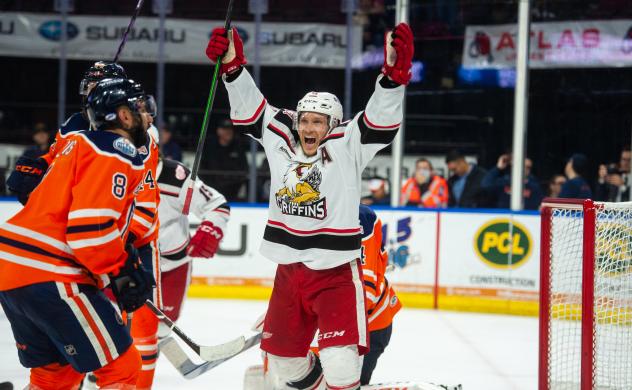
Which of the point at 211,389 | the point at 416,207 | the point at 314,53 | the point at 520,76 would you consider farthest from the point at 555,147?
the point at 211,389

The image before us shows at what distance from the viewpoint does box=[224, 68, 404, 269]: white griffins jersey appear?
2.61 m

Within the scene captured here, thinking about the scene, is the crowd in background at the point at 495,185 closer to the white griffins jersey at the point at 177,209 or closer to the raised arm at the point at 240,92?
the white griffins jersey at the point at 177,209

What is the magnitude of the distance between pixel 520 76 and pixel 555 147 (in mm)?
649

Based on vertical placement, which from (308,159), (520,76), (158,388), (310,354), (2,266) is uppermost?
(520,76)

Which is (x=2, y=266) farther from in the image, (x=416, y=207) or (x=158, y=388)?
(x=416, y=207)

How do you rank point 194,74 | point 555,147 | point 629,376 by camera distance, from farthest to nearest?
point 194,74 < point 555,147 < point 629,376

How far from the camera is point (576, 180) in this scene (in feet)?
21.6

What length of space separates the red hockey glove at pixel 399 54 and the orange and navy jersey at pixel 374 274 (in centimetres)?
55

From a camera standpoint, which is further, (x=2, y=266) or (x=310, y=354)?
(x=310, y=354)

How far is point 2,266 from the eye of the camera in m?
2.23

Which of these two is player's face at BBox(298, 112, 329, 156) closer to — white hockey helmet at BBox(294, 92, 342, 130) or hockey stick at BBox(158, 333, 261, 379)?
white hockey helmet at BBox(294, 92, 342, 130)

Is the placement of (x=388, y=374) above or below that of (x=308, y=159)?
below

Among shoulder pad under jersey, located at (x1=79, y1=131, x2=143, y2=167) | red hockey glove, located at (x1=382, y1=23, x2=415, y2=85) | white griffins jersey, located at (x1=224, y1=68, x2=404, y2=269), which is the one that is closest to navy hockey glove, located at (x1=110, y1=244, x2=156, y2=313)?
shoulder pad under jersey, located at (x1=79, y1=131, x2=143, y2=167)

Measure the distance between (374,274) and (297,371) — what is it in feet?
1.32
